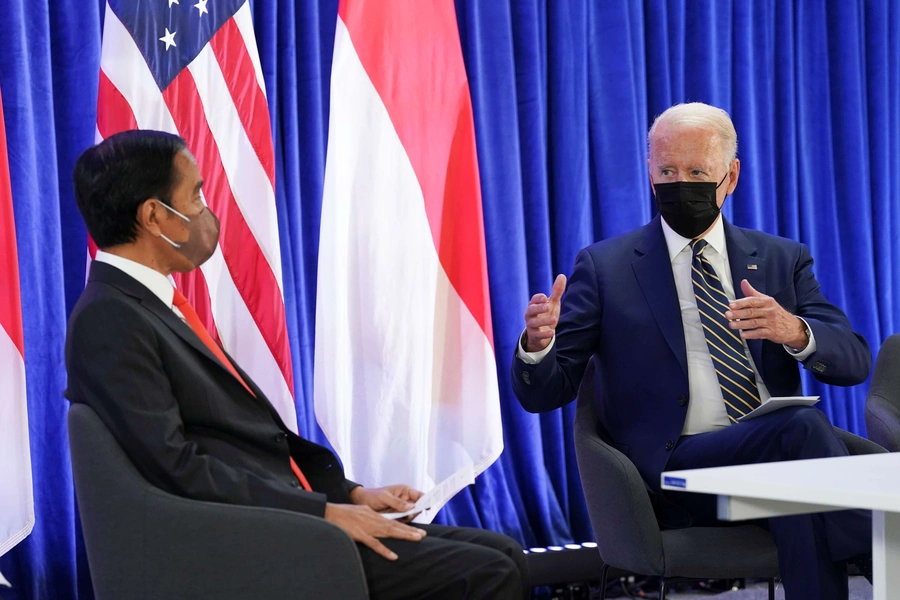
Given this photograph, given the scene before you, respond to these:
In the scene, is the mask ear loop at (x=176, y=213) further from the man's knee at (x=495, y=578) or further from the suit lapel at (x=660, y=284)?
the suit lapel at (x=660, y=284)

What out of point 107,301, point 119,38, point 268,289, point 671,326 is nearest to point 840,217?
point 671,326

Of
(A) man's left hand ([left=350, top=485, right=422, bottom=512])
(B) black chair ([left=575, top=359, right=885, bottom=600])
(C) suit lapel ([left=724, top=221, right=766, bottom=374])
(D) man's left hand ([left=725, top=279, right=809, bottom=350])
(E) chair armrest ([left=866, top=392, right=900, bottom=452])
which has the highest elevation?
(C) suit lapel ([left=724, top=221, right=766, bottom=374])

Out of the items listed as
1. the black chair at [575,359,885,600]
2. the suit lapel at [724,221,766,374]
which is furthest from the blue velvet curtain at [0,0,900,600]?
the black chair at [575,359,885,600]

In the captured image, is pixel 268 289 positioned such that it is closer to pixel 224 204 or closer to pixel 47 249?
pixel 224 204

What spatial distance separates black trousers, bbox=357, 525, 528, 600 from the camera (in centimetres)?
193

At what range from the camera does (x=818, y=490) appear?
4.16ft

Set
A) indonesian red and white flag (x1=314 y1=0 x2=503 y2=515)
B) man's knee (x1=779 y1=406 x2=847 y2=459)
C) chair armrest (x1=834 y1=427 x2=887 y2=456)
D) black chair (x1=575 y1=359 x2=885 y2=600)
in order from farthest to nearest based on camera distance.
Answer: indonesian red and white flag (x1=314 y1=0 x2=503 y2=515) < chair armrest (x1=834 y1=427 x2=887 y2=456) < black chair (x1=575 y1=359 x2=885 y2=600) < man's knee (x1=779 y1=406 x2=847 y2=459)

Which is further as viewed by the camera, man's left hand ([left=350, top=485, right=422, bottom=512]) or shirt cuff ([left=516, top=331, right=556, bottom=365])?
shirt cuff ([left=516, top=331, right=556, bottom=365])

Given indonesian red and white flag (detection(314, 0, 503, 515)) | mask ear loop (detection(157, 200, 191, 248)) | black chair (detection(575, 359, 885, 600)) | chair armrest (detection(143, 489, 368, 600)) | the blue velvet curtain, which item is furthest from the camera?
indonesian red and white flag (detection(314, 0, 503, 515))

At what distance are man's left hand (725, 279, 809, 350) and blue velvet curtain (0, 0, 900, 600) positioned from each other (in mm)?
1561

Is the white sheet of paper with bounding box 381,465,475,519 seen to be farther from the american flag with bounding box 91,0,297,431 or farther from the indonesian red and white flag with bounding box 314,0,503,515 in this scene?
the indonesian red and white flag with bounding box 314,0,503,515

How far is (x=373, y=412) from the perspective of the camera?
11.0ft

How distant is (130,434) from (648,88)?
3.19m

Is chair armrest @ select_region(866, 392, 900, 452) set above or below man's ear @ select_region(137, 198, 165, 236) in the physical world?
below
